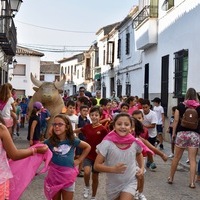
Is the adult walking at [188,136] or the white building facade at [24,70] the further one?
the white building facade at [24,70]

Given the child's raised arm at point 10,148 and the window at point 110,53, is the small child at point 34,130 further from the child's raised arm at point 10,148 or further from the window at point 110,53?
the window at point 110,53

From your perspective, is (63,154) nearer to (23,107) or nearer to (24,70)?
(23,107)

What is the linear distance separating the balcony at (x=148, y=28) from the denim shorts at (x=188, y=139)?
10.9 meters

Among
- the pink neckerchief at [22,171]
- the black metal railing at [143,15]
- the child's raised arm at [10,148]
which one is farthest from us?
the black metal railing at [143,15]

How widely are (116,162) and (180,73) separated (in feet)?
36.1

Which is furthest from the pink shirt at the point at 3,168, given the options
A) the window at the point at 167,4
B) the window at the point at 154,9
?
the window at the point at 154,9

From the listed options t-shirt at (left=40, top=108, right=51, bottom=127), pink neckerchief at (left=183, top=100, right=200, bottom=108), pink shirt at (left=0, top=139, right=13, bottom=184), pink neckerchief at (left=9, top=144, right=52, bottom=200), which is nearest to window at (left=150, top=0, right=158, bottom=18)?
t-shirt at (left=40, top=108, right=51, bottom=127)

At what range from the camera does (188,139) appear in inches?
322

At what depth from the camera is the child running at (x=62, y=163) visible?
521 cm

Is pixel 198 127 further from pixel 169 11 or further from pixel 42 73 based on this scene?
pixel 42 73

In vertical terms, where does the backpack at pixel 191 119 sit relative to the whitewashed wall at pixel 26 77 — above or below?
below

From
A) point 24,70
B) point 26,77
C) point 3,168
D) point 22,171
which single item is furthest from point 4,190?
point 24,70

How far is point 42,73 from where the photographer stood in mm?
73188

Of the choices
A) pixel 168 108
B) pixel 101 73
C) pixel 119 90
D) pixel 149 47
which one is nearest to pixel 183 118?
pixel 168 108
